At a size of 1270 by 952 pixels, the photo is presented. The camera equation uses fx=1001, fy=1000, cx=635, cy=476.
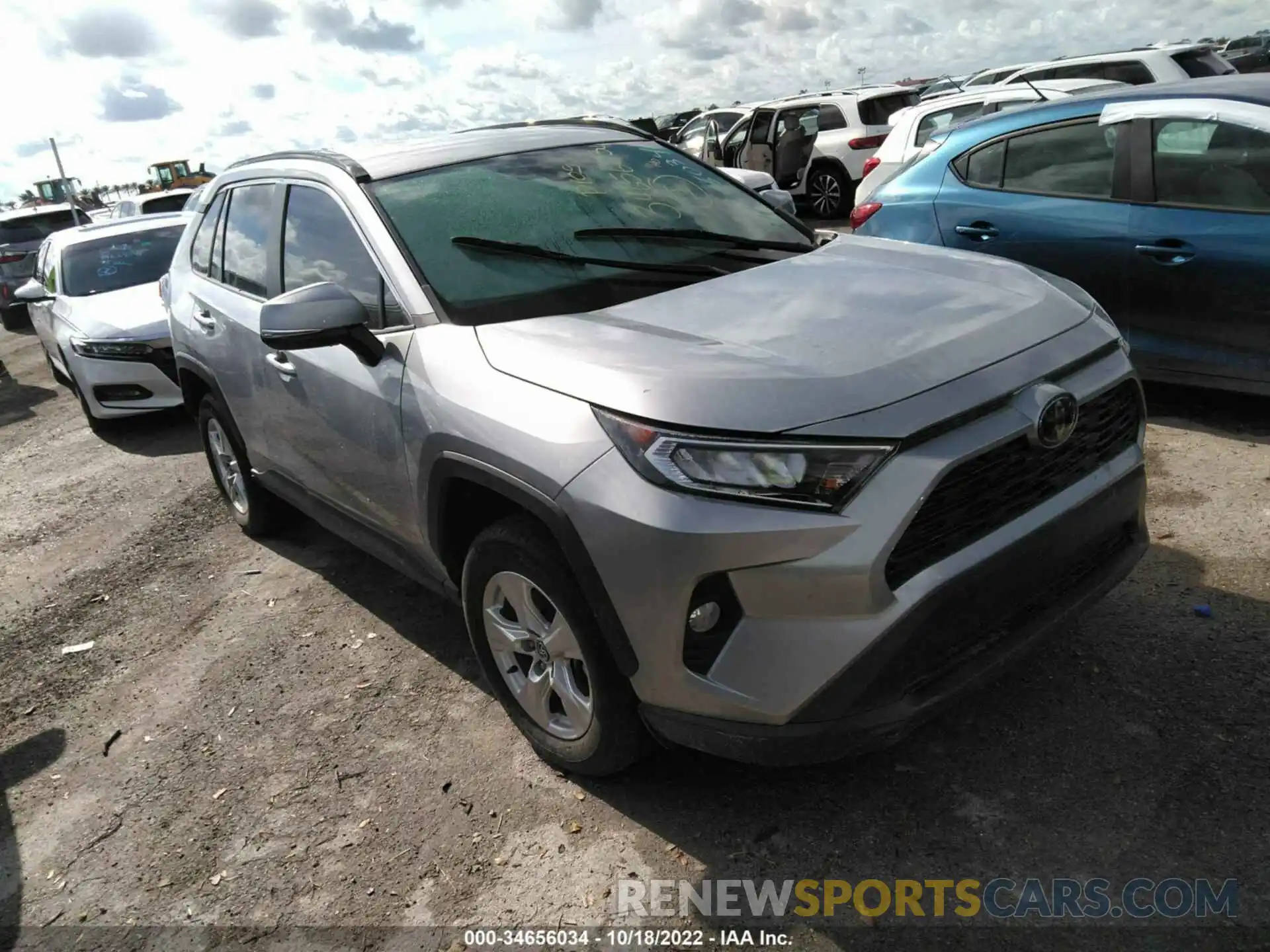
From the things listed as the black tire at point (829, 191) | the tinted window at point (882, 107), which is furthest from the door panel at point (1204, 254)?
the tinted window at point (882, 107)

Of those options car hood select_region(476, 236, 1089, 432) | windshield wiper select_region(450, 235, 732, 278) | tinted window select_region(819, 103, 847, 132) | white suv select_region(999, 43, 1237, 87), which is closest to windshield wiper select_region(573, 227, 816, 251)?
windshield wiper select_region(450, 235, 732, 278)

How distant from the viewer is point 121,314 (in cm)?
815

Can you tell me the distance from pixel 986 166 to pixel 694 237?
298 centimetres

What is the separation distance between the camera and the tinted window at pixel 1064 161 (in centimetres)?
517

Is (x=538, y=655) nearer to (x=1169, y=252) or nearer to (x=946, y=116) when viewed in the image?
(x=1169, y=252)

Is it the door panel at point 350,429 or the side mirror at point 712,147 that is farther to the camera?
the side mirror at point 712,147

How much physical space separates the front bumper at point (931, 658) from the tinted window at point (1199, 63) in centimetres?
1026

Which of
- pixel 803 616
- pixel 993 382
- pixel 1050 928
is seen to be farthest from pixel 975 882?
pixel 993 382

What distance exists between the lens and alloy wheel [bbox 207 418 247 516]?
17.2 feet

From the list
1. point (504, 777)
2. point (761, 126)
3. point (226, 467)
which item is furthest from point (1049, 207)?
point (761, 126)

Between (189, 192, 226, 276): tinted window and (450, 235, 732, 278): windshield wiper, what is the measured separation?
80.1 inches

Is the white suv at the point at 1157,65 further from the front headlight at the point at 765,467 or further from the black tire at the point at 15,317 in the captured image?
the black tire at the point at 15,317

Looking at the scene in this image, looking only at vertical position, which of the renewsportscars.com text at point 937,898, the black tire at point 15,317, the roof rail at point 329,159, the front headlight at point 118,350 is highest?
the roof rail at point 329,159

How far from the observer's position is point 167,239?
9.44 meters
